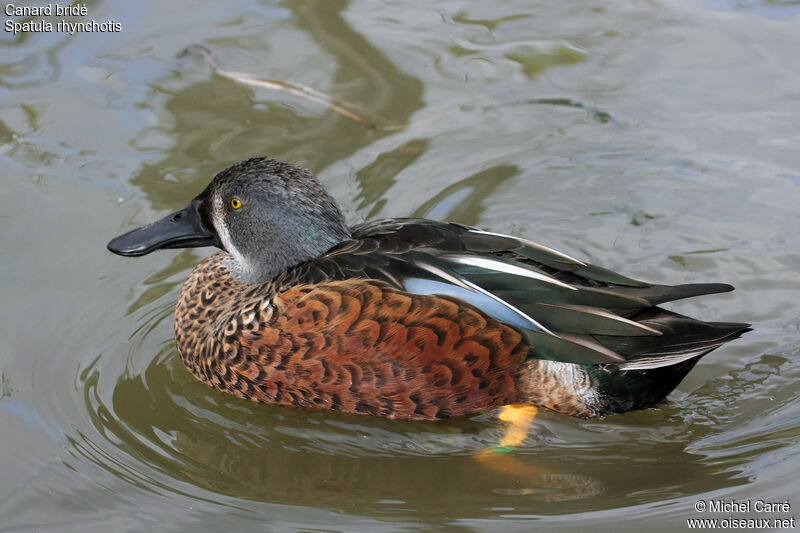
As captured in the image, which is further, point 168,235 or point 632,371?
point 168,235

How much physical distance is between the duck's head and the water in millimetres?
650

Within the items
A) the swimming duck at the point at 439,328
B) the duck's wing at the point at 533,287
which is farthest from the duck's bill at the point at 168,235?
the duck's wing at the point at 533,287

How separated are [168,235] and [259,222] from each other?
527mm

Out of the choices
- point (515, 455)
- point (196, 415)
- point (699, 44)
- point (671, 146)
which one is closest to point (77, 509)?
point (196, 415)

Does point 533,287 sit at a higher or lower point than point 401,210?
higher

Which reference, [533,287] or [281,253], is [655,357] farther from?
[281,253]

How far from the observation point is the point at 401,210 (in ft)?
22.3

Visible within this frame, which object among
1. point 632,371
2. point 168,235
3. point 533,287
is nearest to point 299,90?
point 168,235

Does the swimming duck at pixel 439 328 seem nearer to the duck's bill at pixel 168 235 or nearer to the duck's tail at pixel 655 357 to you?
the duck's tail at pixel 655 357

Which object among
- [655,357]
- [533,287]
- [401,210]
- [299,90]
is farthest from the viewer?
[299,90]

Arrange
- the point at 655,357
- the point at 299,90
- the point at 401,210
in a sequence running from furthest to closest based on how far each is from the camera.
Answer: the point at 299,90, the point at 401,210, the point at 655,357

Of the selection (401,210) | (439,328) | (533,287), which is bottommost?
(401,210)

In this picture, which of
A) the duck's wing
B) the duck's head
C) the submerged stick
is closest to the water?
the submerged stick

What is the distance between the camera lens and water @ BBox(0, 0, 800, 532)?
480 centimetres
